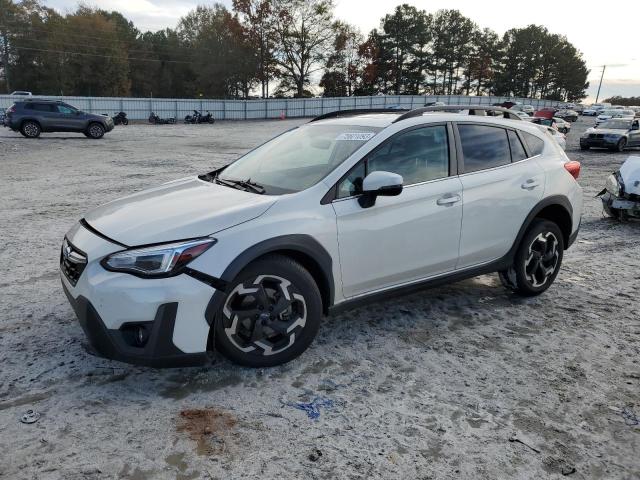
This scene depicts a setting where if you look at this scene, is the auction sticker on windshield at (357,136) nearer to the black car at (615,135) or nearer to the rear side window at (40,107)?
the black car at (615,135)

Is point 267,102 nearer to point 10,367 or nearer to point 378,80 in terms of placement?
point 378,80

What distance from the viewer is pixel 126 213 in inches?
136

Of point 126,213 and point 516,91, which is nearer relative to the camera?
point 126,213

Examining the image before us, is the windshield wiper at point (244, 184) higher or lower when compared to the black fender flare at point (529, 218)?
higher

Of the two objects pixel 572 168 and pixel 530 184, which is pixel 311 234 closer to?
pixel 530 184

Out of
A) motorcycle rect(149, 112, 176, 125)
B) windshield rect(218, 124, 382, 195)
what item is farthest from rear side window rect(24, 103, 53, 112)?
windshield rect(218, 124, 382, 195)

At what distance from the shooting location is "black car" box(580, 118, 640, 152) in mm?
21750

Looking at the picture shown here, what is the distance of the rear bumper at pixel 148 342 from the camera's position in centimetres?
286

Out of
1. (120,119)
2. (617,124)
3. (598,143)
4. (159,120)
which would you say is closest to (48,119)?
(120,119)

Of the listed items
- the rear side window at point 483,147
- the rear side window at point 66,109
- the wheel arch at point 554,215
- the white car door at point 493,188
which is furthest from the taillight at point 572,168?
Answer: the rear side window at point 66,109

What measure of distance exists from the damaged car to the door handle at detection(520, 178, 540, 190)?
4319 millimetres

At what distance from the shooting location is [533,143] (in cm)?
475

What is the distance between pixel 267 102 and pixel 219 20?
25288 millimetres

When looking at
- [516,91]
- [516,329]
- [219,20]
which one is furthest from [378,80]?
[516,329]
